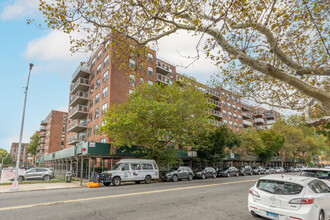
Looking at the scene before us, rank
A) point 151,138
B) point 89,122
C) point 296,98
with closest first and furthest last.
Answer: point 296,98
point 151,138
point 89,122

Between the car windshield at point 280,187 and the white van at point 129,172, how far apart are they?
1285 cm

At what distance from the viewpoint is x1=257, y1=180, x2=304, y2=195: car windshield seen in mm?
5730

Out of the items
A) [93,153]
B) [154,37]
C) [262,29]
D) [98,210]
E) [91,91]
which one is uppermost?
[91,91]

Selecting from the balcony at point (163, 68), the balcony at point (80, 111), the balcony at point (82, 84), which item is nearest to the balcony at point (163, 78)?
the balcony at point (163, 68)

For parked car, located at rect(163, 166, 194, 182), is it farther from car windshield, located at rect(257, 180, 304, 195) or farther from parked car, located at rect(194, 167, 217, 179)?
car windshield, located at rect(257, 180, 304, 195)

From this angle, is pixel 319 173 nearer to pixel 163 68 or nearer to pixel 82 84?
pixel 163 68

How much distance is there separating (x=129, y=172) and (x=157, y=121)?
5.63 m

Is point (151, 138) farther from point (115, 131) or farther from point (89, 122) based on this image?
point (89, 122)

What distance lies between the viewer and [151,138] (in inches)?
800

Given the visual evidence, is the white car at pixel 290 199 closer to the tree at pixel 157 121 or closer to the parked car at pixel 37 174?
the tree at pixel 157 121

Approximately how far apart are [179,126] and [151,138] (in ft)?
9.87

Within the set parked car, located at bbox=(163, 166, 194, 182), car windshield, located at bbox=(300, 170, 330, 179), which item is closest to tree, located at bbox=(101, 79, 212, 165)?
parked car, located at bbox=(163, 166, 194, 182)

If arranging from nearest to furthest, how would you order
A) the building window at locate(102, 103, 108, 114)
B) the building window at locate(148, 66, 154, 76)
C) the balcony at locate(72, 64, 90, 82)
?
the building window at locate(102, 103, 108, 114)
the building window at locate(148, 66, 154, 76)
the balcony at locate(72, 64, 90, 82)

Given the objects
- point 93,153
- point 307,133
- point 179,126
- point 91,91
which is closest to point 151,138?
point 179,126
